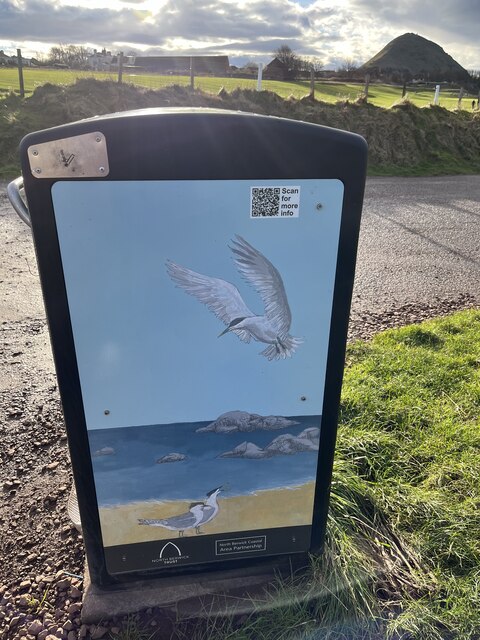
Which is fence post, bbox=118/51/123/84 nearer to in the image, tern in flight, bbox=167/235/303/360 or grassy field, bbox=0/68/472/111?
grassy field, bbox=0/68/472/111

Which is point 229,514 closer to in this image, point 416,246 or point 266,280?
point 266,280

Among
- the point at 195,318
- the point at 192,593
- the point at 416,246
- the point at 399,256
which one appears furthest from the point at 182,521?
the point at 416,246

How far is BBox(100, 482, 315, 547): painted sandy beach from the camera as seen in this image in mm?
1760

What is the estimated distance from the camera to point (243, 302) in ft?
4.91

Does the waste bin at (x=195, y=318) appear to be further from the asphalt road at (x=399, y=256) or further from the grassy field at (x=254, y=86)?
the grassy field at (x=254, y=86)

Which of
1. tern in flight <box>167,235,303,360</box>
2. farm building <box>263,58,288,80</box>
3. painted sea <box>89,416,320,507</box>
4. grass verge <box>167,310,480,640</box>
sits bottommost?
grass verge <box>167,310,480,640</box>

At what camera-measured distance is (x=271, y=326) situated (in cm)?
155

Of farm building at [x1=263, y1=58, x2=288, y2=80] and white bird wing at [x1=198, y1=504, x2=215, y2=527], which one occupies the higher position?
farm building at [x1=263, y1=58, x2=288, y2=80]

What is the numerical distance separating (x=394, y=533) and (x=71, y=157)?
6.30 ft

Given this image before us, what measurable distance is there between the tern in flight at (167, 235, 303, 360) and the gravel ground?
115cm

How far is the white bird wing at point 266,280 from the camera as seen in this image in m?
1.44

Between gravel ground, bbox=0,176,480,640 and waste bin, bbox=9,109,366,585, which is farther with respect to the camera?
gravel ground, bbox=0,176,480,640

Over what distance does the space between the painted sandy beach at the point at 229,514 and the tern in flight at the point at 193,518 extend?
0.05 ft

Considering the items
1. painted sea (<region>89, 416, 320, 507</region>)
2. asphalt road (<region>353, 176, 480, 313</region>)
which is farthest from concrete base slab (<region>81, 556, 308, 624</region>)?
asphalt road (<region>353, 176, 480, 313</region>)
